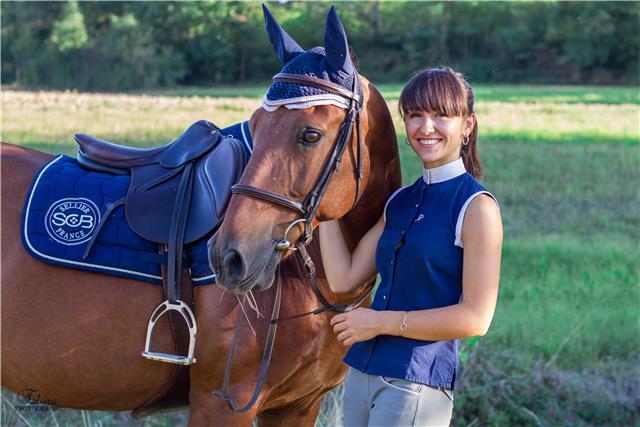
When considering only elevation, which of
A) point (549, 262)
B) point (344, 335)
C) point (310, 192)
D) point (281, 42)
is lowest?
point (549, 262)

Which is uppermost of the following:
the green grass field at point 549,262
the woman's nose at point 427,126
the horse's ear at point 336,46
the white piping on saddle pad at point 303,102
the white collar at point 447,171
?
the horse's ear at point 336,46

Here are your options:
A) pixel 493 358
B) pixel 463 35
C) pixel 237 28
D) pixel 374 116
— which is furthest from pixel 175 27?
pixel 374 116

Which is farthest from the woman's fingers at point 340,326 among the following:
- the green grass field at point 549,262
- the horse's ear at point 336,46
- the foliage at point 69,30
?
the foliage at point 69,30

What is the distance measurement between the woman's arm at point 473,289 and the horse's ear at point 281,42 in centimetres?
81

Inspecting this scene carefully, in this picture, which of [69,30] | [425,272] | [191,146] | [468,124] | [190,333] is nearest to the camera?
[425,272]

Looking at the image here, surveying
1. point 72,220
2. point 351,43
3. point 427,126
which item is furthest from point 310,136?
point 351,43

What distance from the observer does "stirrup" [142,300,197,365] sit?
267 centimetres

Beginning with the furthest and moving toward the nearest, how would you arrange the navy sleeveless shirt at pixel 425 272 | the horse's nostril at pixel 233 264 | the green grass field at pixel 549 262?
the green grass field at pixel 549 262
the navy sleeveless shirt at pixel 425 272
the horse's nostril at pixel 233 264

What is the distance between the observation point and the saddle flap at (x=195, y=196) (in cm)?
271

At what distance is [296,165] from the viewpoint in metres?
2.28

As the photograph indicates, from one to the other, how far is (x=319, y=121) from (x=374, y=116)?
0.32 metres

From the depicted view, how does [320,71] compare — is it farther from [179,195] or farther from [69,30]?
[69,30]

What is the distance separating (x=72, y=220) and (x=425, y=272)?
1.38m

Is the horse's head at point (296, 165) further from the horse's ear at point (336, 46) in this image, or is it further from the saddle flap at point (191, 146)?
the saddle flap at point (191, 146)
